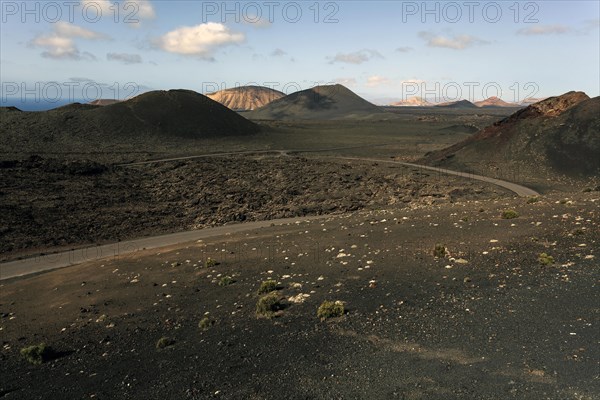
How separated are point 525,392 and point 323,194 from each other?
1837 inches

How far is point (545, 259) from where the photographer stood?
1741cm

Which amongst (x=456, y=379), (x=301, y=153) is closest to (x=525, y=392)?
(x=456, y=379)

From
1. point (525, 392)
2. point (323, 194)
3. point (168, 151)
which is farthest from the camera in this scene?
point (168, 151)

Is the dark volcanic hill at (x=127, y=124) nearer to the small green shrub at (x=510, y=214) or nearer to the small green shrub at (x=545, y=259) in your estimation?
the small green shrub at (x=510, y=214)

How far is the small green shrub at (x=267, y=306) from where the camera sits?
52.8 ft

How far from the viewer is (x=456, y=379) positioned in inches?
412

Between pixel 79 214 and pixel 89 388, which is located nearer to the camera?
pixel 89 388

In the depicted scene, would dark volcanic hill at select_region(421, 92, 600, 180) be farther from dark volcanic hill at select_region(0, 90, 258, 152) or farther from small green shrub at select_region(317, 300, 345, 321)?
dark volcanic hill at select_region(0, 90, 258, 152)

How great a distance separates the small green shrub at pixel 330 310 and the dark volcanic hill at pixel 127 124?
91.7 metres

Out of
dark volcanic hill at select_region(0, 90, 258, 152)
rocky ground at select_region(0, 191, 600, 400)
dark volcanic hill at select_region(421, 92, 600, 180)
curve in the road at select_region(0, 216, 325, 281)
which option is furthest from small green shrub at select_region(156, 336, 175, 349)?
dark volcanic hill at select_region(0, 90, 258, 152)

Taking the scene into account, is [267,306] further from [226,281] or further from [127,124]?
[127,124]

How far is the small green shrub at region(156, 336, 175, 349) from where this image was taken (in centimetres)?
1490

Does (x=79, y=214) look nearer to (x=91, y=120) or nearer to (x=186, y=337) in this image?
(x=186, y=337)

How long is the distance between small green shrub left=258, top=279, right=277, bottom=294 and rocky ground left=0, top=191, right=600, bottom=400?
60 centimetres
